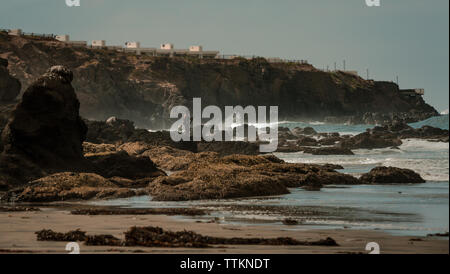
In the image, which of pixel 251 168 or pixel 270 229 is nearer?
pixel 270 229

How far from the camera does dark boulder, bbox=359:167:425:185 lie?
22.9 metres

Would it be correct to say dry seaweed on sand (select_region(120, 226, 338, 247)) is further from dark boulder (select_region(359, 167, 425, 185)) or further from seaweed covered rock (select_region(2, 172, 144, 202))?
dark boulder (select_region(359, 167, 425, 185))

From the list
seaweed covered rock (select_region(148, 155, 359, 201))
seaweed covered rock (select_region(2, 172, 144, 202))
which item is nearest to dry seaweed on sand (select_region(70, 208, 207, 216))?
seaweed covered rock (select_region(148, 155, 359, 201))

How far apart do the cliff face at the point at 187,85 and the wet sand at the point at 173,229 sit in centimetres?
7269

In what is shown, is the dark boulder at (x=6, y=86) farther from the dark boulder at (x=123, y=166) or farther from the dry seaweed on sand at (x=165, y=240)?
the dry seaweed on sand at (x=165, y=240)

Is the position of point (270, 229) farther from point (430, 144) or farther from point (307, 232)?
point (430, 144)

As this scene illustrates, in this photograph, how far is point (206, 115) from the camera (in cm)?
10569

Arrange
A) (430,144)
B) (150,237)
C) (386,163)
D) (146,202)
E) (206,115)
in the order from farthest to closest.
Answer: (206,115), (430,144), (386,163), (146,202), (150,237)

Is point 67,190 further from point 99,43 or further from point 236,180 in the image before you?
point 99,43

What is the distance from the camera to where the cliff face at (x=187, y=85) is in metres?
91.4

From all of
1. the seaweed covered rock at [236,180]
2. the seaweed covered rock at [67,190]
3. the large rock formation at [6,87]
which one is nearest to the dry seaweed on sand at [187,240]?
the seaweed covered rock at [236,180]
